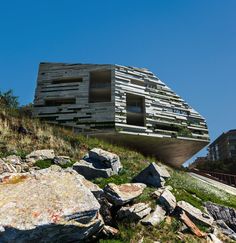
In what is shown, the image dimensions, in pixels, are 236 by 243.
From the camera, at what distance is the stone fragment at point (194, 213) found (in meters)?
9.53

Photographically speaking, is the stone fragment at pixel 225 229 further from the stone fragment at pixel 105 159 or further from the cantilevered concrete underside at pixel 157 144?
the cantilevered concrete underside at pixel 157 144

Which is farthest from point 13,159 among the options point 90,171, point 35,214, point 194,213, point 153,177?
point 194,213

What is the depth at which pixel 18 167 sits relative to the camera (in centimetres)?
1233

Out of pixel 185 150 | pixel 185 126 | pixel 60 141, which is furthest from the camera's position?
pixel 185 150

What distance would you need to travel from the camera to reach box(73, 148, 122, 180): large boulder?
12.1 metres

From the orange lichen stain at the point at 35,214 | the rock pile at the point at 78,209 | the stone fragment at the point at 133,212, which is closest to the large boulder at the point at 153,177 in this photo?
the rock pile at the point at 78,209

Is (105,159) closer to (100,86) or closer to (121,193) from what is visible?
(121,193)

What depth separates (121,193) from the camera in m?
9.42

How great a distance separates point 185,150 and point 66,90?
15805 millimetres

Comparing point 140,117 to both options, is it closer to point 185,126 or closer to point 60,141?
point 185,126

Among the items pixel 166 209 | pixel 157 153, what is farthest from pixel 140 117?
pixel 166 209

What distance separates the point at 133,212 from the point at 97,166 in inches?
162

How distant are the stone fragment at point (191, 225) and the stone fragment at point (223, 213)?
219cm

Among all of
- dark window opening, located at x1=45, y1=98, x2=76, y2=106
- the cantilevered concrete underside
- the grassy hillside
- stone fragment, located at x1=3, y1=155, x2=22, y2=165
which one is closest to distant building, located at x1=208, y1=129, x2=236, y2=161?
the cantilevered concrete underside
